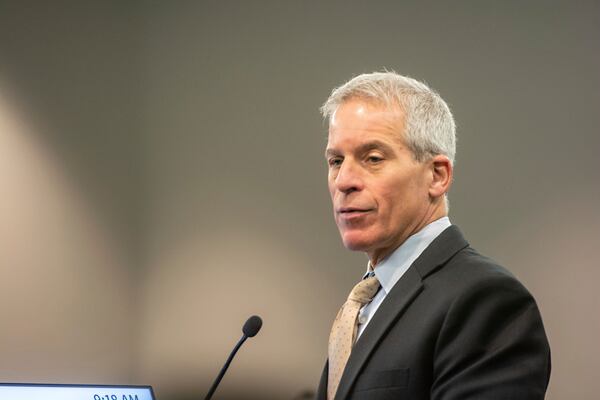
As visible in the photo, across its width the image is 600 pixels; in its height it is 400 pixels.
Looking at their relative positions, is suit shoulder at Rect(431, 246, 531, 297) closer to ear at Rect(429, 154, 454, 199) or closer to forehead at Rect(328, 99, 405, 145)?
ear at Rect(429, 154, 454, 199)

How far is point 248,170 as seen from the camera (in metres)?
3.20

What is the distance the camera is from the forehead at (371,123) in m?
1.44

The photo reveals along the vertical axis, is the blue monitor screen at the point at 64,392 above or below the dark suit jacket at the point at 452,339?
below

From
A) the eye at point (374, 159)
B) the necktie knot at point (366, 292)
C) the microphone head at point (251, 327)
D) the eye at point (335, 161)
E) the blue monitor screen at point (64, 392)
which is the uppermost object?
the eye at point (374, 159)

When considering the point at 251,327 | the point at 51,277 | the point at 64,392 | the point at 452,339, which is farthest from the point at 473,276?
the point at 51,277

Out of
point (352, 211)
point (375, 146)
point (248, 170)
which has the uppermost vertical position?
point (375, 146)

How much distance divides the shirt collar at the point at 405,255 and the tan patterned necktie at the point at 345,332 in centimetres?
4

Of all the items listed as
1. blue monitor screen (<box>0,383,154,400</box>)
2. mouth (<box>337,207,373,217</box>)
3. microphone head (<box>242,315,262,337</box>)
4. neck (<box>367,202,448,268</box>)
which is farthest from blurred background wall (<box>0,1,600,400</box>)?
mouth (<box>337,207,373,217</box>)

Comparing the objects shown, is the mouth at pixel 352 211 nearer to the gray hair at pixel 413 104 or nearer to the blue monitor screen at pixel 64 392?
the gray hair at pixel 413 104

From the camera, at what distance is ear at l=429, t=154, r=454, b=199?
1500 mm

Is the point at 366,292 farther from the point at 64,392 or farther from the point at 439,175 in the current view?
the point at 64,392

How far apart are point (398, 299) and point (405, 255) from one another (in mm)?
134

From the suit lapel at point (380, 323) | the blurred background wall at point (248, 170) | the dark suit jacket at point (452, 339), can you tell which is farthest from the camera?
the blurred background wall at point (248, 170)

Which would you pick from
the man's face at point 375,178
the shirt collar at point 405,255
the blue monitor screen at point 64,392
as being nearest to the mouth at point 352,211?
the man's face at point 375,178
